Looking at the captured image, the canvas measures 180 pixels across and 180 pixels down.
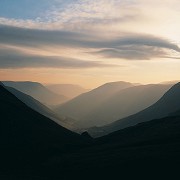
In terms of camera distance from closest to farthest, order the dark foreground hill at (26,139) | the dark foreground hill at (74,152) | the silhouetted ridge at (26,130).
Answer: the dark foreground hill at (74,152)
the dark foreground hill at (26,139)
the silhouetted ridge at (26,130)

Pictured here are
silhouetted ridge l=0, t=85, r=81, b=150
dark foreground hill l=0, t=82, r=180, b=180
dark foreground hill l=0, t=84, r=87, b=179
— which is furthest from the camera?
silhouetted ridge l=0, t=85, r=81, b=150

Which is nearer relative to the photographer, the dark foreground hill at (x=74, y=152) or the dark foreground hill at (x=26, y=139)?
the dark foreground hill at (x=74, y=152)

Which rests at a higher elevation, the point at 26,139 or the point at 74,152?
the point at 26,139

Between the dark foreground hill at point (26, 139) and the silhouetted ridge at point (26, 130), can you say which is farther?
the silhouetted ridge at point (26, 130)

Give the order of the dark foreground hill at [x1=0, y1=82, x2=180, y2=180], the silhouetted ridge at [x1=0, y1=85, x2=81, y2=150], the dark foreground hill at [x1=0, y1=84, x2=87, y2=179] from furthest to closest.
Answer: the silhouetted ridge at [x1=0, y1=85, x2=81, y2=150], the dark foreground hill at [x1=0, y1=84, x2=87, y2=179], the dark foreground hill at [x1=0, y1=82, x2=180, y2=180]

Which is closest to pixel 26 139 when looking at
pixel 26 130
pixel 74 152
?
pixel 26 130

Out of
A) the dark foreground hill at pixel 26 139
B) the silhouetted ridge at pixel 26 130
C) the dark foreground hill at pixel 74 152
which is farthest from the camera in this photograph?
the silhouetted ridge at pixel 26 130

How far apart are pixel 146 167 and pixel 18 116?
283 feet

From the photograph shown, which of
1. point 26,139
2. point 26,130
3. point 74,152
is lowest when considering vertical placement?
point 74,152

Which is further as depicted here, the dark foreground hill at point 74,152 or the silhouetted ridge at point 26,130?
the silhouetted ridge at point 26,130

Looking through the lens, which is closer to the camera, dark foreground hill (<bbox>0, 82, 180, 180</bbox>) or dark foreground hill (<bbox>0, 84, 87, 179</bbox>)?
dark foreground hill (<bbox>0, 82, 180, 180</bbox>)

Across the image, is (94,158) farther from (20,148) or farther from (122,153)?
(20,148)

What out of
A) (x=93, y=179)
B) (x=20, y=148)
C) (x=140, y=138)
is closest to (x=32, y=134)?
(x=20, y=148)

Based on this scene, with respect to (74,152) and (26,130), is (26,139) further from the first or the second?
(74,152)
